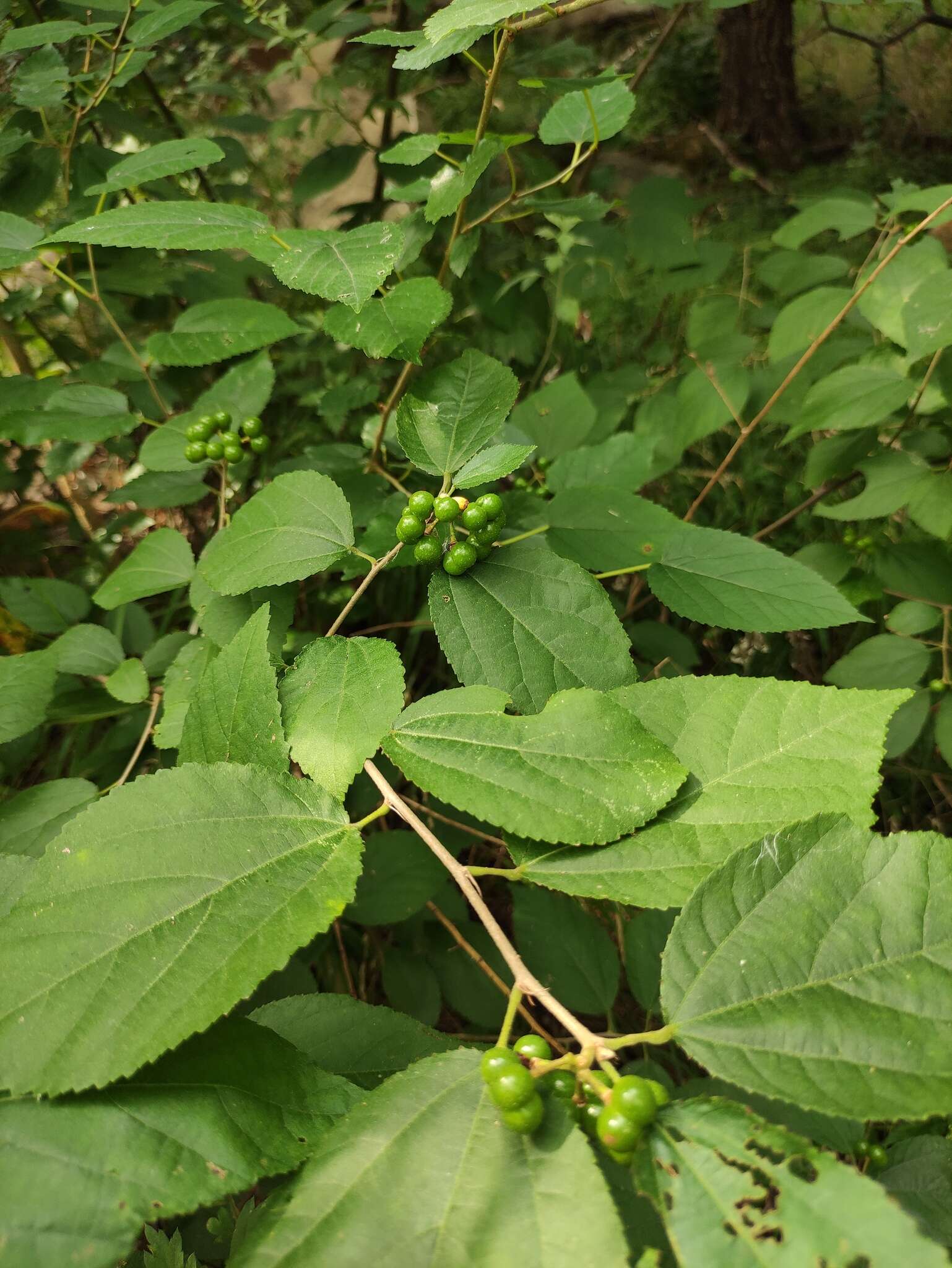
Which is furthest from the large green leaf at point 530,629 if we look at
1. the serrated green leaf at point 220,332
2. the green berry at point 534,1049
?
the serrated green leaf at point 220,332

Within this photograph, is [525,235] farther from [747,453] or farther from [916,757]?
[916,757]

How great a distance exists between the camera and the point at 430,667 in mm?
2416

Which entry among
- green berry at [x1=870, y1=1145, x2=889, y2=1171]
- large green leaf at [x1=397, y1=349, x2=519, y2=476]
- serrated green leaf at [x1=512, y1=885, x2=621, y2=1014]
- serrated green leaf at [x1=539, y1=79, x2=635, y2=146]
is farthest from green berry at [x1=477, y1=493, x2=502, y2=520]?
green berry at [x1=870, y1=1145, x2=889, y2=1171]

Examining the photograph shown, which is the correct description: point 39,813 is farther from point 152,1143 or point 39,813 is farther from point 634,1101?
point 634,1101

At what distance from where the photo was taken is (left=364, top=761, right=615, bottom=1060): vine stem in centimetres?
65

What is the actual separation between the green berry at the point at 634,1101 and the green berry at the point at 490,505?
0.64 m

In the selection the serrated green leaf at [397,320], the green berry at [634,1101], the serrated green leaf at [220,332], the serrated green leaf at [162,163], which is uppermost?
the serrated green leaf at [162,163]

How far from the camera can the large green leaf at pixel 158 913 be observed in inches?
24.7

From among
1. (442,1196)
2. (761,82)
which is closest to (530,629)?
(442,1196)

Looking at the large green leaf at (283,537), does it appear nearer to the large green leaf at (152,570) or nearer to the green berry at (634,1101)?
the large green leaf at (152,570)

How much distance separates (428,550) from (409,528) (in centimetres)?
4

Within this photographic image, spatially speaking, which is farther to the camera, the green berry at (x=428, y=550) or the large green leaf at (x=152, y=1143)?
the green berry at (x=428, y=550)

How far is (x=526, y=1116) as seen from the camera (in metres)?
0.59

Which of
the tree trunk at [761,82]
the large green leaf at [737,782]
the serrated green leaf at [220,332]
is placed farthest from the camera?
the tree trunk at [761,82]
